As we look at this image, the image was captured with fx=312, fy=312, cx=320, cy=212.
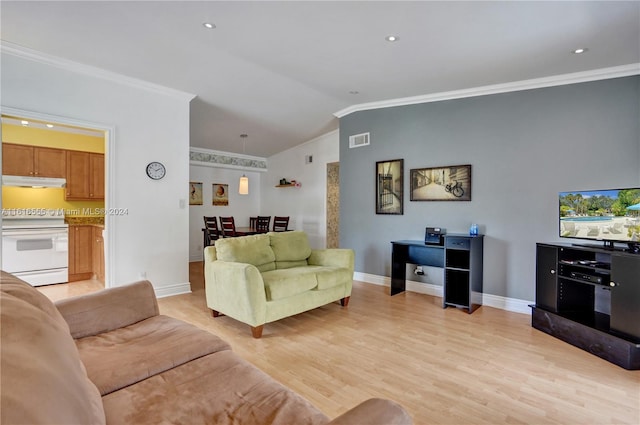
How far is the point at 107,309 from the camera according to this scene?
71.4 inches

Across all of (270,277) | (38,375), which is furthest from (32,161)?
(38,375)

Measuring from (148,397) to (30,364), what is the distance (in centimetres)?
68

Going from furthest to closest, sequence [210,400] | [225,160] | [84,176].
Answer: [225,160] → [84,176] → [210,400]

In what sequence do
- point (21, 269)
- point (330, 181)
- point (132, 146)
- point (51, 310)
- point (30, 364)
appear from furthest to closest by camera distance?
point (330, 181) → point (21, 269) → point (132, 146) → point (51, 310) → point (30, 364)

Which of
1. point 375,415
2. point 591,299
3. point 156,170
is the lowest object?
point 591,299

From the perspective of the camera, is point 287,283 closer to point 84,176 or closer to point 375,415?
point 375,415

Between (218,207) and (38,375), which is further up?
(218,207)

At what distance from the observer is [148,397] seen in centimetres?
122

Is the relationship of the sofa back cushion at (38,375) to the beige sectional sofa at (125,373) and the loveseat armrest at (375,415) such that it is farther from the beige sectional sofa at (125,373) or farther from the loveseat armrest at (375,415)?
the loveseat armrest at (375,415)

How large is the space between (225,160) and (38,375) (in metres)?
7.08

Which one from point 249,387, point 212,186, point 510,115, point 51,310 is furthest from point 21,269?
point 510,115

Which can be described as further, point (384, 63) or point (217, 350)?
point (384, 63)

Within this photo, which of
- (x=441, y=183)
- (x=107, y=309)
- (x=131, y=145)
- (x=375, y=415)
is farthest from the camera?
(x=441, y=183)

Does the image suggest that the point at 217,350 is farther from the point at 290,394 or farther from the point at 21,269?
the point at 21,269
